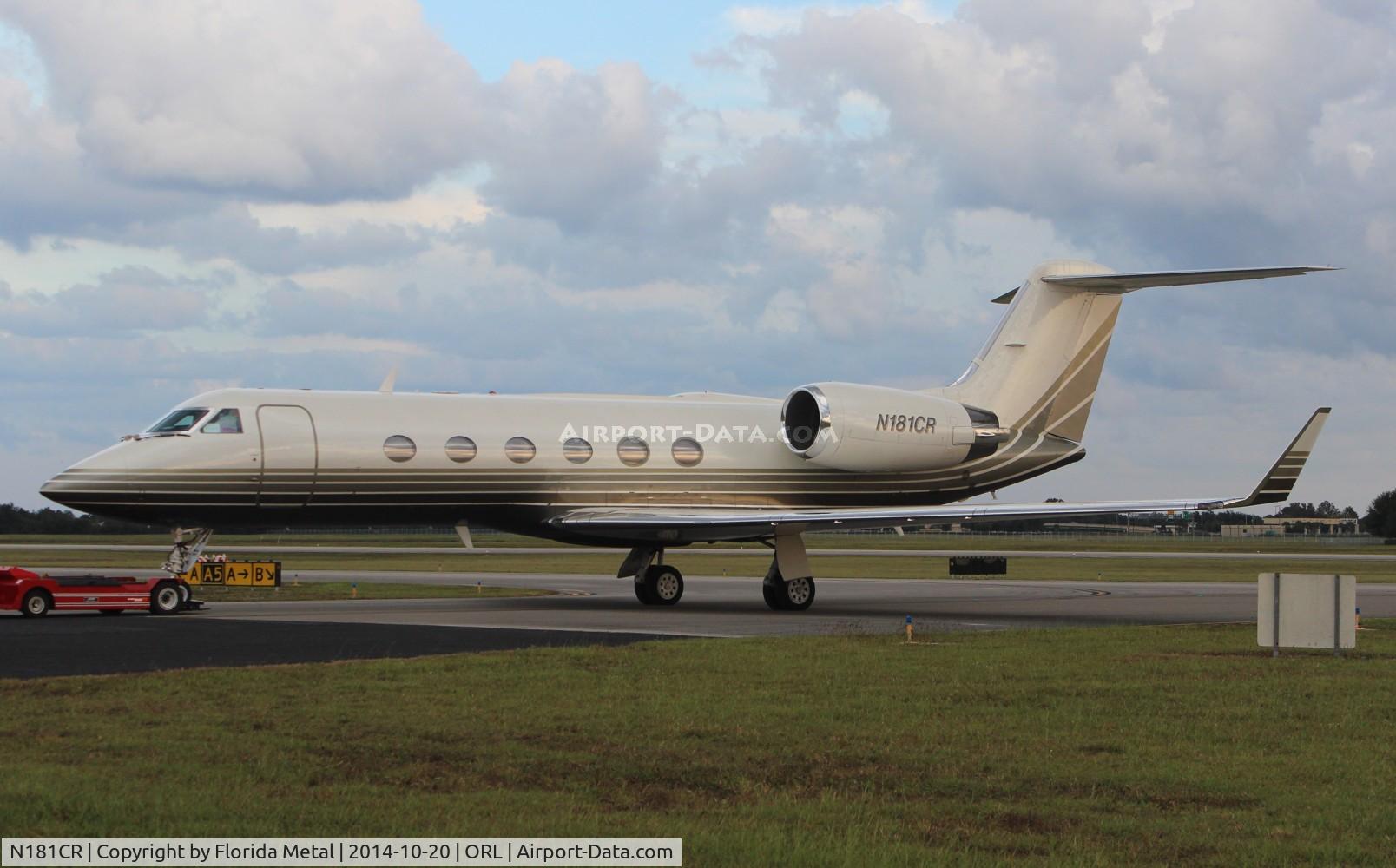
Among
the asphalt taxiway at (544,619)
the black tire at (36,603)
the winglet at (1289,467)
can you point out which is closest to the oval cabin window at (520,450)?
the asphalt taxiway at (544,619)

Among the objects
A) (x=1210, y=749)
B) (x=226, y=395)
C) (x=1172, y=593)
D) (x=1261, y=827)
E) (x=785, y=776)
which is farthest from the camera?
(x=1172, y=593)

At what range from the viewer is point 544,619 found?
908 inches

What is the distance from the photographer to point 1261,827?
8211 millimetres

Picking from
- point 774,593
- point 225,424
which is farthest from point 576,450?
point 225,424

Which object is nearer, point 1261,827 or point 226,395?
point 1261,827

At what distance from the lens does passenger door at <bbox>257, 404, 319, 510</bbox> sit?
2452 centimetres

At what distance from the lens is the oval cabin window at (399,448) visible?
25.3 m

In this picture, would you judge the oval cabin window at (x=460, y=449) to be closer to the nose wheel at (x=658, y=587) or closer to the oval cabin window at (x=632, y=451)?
the oval cabin window at (x=632, y=451)

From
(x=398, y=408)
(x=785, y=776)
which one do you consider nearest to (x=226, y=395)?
(x=398, y=408)

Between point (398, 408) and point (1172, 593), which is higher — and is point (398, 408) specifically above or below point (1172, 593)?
above

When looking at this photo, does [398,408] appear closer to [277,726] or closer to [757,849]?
[277,726]

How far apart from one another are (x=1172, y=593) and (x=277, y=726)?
27832 millimetres

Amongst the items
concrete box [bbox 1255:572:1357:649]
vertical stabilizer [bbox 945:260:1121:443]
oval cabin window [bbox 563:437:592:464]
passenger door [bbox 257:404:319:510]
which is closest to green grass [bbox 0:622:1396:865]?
concrete box [bbox 1255:572:1357:649]

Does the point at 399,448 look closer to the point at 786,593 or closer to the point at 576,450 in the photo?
the point at 576,450
